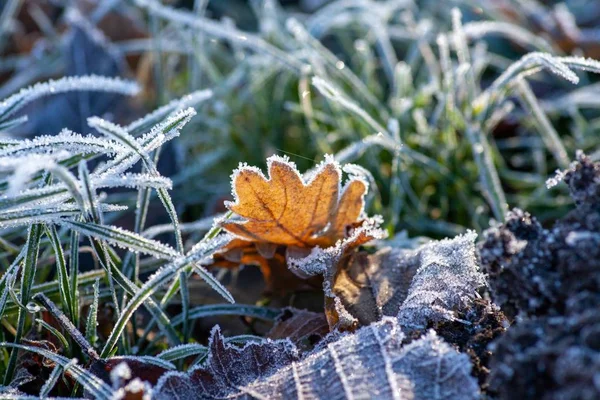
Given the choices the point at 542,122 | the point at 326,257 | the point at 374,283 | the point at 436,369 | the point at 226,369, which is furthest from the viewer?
the point at 542,122

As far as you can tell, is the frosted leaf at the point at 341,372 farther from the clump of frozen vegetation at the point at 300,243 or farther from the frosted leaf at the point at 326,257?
the frosted leaf at the point at 326,257

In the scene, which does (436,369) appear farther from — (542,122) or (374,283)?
(542,122)

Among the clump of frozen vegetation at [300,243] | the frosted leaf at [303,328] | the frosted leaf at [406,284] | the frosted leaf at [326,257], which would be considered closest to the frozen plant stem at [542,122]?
the clump of frozen vegetation at [300,243]

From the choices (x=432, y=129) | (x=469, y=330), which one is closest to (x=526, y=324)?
(x=469, y=330)

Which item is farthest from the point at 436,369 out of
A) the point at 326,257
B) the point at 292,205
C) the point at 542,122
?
the point at 542,122

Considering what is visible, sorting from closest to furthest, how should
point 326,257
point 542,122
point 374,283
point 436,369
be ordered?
point 436,369, point 326,257, point 374,283, point 542,122

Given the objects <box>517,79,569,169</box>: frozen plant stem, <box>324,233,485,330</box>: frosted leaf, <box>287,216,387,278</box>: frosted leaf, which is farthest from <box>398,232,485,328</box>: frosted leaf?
<box>517,79,569,169</box>: frozen plant stem
